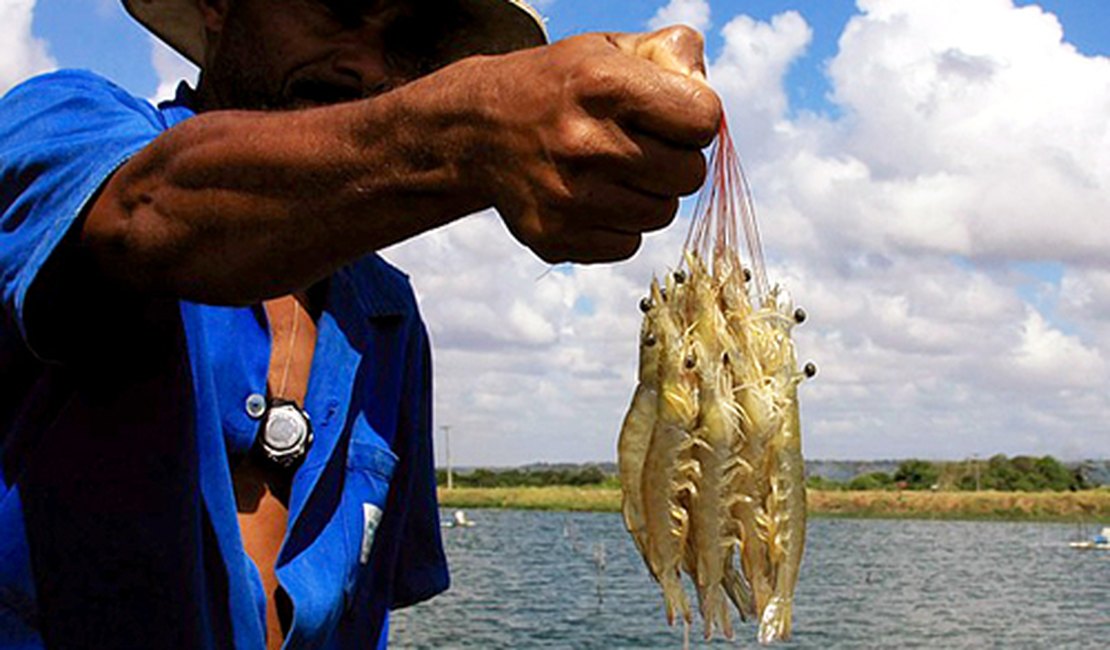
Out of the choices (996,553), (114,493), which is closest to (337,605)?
(114,493)

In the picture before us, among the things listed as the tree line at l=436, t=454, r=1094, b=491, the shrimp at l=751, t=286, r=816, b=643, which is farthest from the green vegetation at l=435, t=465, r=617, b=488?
the shrimp at l=751, t=286, r=816, b=643

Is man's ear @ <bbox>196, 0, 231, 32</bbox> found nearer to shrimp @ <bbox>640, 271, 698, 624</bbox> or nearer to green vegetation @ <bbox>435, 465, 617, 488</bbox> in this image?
shrimp @ <bbox>640, 271, 698, 624</bbox>

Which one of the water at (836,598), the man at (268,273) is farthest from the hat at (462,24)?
the water at (836,598)

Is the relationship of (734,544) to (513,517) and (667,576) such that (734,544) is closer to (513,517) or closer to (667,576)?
(667,576)

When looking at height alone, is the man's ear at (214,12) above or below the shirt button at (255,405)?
above

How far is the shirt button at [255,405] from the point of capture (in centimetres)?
215

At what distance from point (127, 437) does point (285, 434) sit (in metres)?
0.56

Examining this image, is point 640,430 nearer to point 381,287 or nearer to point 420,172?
point 381,287

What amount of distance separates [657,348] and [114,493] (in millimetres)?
2005

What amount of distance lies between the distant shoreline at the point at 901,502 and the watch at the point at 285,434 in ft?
224

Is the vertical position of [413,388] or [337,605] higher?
[413,388]

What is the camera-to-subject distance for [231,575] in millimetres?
1909

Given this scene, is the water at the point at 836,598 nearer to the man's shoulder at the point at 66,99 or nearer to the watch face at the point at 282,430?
the watch face at the point at 282,430

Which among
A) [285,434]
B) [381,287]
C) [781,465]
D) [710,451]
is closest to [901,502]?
[781,465]
